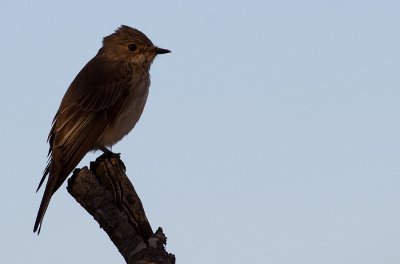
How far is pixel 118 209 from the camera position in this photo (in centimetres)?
641

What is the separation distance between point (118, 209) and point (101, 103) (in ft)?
11.2

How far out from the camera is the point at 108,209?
251 inches

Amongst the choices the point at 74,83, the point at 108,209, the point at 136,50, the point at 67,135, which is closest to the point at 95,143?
the point at 67,135

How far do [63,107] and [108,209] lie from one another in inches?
133

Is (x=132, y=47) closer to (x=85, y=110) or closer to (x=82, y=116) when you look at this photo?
(x=85, y=110)

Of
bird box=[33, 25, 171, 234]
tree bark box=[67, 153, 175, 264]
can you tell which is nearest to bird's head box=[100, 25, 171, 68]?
bird box=[33, 25, 171, 234]

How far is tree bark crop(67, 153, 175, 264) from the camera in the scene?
20.1ft

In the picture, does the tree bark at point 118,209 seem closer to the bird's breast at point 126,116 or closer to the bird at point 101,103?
the bird at point 101,103

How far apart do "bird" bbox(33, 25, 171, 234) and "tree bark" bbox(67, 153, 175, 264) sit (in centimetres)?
128

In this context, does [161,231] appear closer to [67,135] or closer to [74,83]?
[67,135]

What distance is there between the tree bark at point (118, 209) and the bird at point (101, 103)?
50.3 inches

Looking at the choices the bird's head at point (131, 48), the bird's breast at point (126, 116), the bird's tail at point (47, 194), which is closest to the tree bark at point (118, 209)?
the bird's tail at point (47, 194)

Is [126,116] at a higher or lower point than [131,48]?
lower

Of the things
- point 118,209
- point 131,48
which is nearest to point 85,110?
point 131,48
